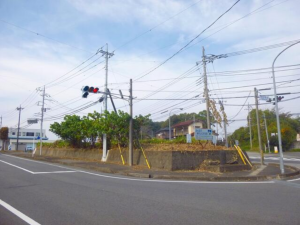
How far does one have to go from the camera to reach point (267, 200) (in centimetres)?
762

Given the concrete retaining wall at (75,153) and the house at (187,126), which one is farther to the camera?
the house at (187,126)

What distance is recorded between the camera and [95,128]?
76.1 feet

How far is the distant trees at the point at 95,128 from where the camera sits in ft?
69.1

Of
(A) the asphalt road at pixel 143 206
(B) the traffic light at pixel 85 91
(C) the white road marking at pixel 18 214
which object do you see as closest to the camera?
(C) the white road marking at pixel 18 214

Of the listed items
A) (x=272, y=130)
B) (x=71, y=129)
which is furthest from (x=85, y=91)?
(x=272, y=130)

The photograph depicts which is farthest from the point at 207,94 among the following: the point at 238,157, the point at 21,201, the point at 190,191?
the point at 21,201

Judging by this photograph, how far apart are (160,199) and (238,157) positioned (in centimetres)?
1282

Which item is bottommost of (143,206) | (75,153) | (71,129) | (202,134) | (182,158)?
(143,206)

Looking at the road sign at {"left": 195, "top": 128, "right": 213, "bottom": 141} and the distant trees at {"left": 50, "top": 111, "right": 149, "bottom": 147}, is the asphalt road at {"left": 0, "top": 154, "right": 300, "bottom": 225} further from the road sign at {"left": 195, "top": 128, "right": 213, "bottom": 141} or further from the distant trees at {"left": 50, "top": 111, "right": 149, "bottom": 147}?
the distant trees at {"left": 50, "top": 111, "right": 149, "bottom": 147}

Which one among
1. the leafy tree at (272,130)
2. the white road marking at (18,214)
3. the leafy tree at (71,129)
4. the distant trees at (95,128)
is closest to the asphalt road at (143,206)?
the white road marking at (18,214)

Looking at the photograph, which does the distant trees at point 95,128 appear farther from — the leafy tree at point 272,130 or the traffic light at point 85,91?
the leafy tree at point 272,130

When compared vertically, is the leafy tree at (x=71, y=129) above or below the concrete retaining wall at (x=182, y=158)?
above

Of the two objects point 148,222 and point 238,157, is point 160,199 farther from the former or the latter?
point 238,157

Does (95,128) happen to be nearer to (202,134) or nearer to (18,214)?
(202,134)
